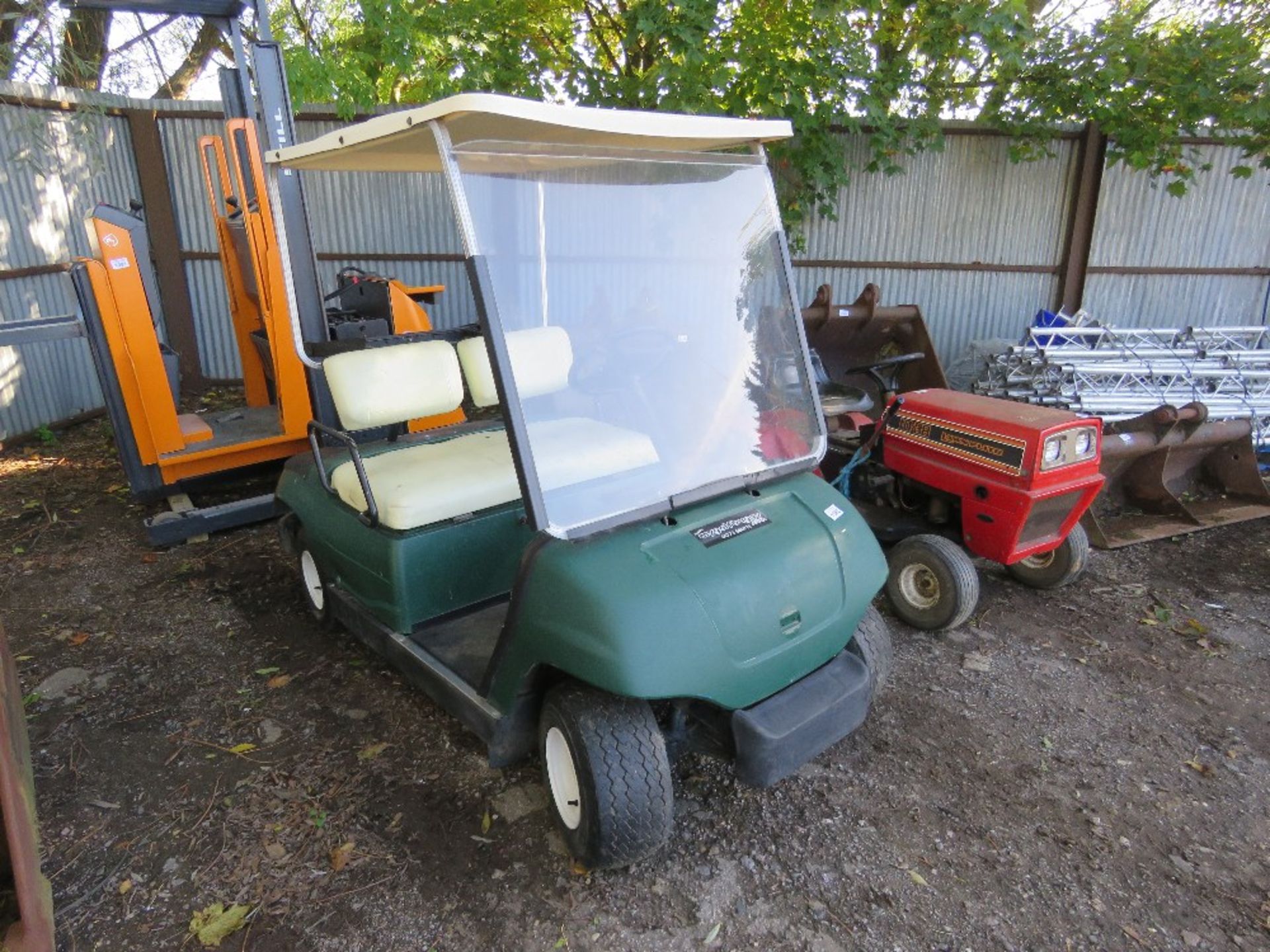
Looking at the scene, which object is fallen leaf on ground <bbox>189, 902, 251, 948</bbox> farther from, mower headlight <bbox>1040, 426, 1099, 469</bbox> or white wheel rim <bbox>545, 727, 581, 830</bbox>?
mower headlight <bbox>1040, 426, 1099, 469</bbox>

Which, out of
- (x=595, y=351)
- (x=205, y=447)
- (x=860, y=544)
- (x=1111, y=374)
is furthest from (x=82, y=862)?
(x=1111, y=374)

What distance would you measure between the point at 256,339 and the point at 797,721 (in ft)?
14.1

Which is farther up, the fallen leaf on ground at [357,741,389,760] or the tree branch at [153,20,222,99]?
the tree branch at [153,20,222,99]

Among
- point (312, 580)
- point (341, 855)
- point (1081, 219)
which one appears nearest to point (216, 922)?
point (341, 855)

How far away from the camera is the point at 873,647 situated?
2.50 meters

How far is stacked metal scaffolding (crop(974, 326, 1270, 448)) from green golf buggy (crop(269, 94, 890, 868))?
3396 millimetres

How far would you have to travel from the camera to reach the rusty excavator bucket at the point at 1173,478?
4.13m

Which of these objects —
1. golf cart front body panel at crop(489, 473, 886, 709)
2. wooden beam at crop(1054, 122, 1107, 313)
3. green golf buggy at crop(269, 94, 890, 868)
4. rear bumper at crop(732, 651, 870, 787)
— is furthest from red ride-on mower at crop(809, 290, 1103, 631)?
wooden beam at crop(1054, 122, 1107, 313)

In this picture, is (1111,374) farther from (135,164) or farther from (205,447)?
(135,164)

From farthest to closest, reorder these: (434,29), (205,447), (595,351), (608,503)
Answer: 1. (434,29)
2. (205,447)
3. (595,351)
4. (608,503)

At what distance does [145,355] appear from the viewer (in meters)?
4.34

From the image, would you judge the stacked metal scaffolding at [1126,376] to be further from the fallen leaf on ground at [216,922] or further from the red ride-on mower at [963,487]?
the fallen leaf on ground at [216,922]

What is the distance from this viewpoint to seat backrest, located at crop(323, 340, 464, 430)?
2826 millimetres

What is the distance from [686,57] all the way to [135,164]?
15.9 ft
